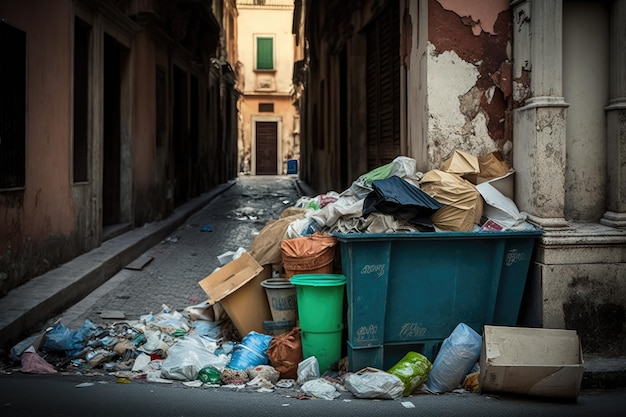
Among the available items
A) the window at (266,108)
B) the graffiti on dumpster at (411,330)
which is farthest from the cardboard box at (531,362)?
the window at (266,108)

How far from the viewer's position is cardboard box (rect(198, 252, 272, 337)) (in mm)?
5367

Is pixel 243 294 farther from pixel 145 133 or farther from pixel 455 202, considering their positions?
pixel 145 133

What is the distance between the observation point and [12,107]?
644cm

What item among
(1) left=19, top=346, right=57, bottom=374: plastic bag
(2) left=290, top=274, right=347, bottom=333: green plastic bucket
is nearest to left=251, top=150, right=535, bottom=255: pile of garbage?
(2) left=290, top=274, right=347, bottom=333: green plastic bucket

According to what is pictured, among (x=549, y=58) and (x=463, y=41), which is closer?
(x=549, y=58)

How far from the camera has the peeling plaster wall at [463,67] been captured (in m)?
5.77

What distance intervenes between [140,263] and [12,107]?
10.6 feet

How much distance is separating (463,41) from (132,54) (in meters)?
6.86

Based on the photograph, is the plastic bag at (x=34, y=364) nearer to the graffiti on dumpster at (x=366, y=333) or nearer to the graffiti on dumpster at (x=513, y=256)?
the graffiti on dumpster at (x=366, y=333)

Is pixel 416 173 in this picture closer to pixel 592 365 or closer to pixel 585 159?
pixel 585 159

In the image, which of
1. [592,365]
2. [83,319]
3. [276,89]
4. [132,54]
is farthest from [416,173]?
[276,89]

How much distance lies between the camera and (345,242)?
465 cm

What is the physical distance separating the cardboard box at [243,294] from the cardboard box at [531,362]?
1.80 meters

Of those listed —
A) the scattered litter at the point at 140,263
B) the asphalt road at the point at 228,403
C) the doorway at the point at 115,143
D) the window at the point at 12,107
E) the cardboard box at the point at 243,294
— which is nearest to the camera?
the asphalt road at the point at 228,403
